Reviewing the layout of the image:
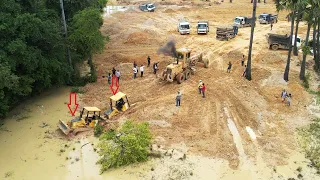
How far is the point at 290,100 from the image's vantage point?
84.7ft

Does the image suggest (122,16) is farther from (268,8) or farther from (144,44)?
(268,8)

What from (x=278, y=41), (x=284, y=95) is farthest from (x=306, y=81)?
(x=278, y=41)

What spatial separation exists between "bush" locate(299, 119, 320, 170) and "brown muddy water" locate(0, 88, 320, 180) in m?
0.55

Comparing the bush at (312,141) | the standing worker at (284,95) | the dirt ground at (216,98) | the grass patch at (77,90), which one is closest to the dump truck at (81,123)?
the dirt ground at (216,98)

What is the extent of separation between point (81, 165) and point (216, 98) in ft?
37.0

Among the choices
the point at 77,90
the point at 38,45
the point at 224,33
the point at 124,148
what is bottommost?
the point at 124,148

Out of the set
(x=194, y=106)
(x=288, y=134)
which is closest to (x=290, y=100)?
(x=288, y=134)

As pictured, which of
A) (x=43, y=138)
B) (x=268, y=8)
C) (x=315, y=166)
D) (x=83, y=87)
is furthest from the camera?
(x=268, y=8)

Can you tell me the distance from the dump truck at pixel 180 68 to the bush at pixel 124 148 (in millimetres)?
9163

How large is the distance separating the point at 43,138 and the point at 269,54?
23.9m

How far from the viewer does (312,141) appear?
68.9 feet

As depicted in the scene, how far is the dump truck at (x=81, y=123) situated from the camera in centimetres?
2182

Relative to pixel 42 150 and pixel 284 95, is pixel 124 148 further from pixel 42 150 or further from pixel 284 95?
pixel 284 95
